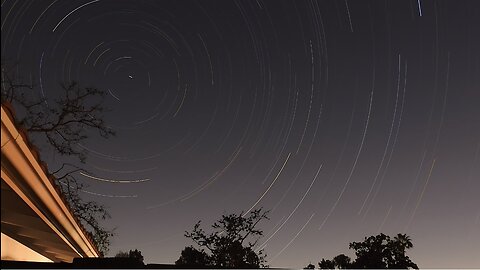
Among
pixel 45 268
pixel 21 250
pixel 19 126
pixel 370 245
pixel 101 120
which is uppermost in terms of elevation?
pixel 370 245

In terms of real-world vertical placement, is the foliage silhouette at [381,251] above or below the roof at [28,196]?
above

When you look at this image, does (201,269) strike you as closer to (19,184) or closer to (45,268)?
(45,268)

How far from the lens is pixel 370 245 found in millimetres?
47156

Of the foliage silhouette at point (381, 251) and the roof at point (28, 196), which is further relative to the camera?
Result: the foliage silhouette at point (381, 251)

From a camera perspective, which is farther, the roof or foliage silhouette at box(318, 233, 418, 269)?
foliage silhouette at box(318, 233, 418, 269)

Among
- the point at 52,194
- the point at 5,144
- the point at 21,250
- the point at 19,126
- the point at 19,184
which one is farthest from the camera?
the point at 21,250

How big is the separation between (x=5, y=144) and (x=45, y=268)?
0.75 m

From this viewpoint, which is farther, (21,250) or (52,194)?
(21,250)

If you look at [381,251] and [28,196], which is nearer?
[28,196]

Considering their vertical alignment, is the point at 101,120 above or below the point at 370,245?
below

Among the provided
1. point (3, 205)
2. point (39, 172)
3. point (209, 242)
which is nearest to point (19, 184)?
point (39, 172)

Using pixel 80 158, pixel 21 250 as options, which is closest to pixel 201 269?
pixel 21 250

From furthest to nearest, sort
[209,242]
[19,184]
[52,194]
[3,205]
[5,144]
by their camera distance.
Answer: [209,242]
[52,194]
[3,205]
[19,184]
[5,144]

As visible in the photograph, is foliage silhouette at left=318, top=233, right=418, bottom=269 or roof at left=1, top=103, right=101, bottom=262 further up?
foliage silhouette at left=318, top=233, right=418, bottom=269
